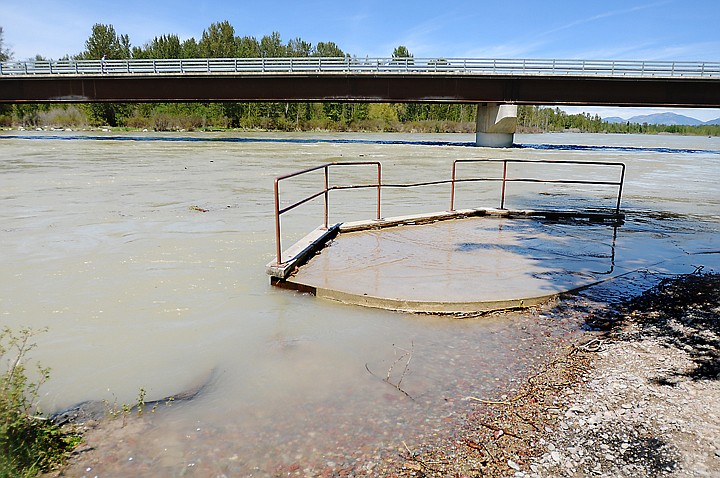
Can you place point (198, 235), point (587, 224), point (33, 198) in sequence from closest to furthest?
point (198, 235), point (587, 224), point (33, 198)

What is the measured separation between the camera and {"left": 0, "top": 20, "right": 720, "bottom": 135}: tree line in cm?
7944

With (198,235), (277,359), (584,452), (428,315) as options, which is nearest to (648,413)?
(584,452)

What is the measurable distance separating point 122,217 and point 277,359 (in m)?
8.37

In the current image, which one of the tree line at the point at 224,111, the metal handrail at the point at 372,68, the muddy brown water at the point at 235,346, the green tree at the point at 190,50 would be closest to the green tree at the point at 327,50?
the tree line at the point at 224,111

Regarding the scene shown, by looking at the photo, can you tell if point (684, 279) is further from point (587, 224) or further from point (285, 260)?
point (285, 260)

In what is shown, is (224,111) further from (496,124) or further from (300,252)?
(300,252)

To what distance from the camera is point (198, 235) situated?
→ 385 inches

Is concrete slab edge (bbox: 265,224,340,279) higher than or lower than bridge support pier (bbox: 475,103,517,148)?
lower

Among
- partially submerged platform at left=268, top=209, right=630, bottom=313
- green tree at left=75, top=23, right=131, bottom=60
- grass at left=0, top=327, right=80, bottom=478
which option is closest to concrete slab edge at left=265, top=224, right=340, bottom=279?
partially submerged platform at left=268, top=209, right=630, bottom=313

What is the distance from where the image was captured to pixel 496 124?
4659cm

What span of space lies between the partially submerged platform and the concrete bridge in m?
33.5

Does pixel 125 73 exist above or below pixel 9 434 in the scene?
above

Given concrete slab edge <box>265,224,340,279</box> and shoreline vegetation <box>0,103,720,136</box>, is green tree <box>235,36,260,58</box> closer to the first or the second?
shoreline vegetation <box>0,103,720,136</box>

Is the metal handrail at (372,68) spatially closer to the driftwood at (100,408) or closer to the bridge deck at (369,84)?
the bridge deck at (369,84)
